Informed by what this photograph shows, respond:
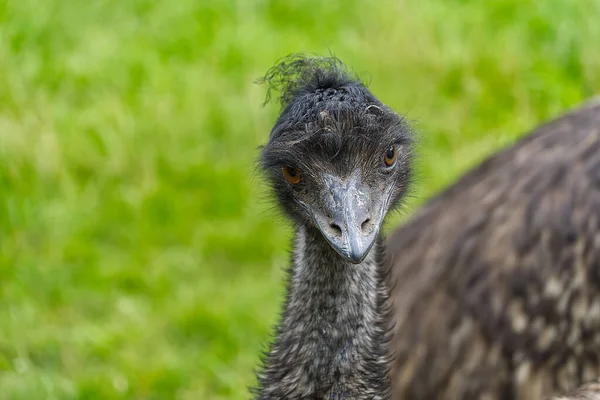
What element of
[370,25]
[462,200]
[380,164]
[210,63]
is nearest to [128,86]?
[210,63]

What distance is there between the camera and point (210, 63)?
649 centimetres

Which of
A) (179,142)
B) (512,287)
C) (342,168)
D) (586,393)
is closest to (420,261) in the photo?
(512,287)

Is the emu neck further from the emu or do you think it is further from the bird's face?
the bird's face

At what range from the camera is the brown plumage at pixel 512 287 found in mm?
3703

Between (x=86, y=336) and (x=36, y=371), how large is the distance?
285mm

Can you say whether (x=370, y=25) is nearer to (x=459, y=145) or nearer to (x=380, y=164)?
(x=459, y=145)

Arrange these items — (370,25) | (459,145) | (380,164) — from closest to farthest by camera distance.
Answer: (380,164), (459,145), (370,25)

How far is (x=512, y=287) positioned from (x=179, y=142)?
263 cm

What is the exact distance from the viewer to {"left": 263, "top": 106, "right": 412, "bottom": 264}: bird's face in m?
2.90

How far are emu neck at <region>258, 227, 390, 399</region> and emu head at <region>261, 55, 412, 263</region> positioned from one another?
0.12 m

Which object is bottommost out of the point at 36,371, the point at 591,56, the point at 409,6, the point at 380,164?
the point at 380,164

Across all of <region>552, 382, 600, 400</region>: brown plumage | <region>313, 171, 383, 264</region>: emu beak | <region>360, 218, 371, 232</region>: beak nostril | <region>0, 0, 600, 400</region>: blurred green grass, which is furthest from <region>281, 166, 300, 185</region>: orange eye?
<region>0, 0, 600, 400</region>: blurred green grass

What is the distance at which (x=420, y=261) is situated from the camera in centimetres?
405

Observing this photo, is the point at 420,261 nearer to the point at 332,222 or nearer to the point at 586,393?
the point at 586,393
